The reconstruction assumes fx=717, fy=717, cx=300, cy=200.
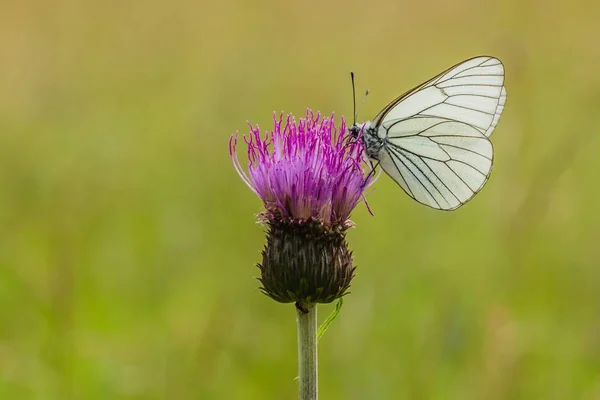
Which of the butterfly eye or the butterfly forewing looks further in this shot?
the butterfly forewing

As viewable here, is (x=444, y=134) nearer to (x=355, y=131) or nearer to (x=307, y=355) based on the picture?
(x=355, y=131)

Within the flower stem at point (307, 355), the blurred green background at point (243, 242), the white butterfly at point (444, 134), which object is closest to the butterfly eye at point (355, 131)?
the white butterfly at point (444, 134)

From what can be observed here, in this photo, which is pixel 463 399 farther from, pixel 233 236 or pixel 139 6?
pixel 139 6

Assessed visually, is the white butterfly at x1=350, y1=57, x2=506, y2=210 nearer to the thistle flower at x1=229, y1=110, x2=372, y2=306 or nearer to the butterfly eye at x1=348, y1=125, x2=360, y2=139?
the butterfly eye at x1=348, y1=125, x2=360, y2=139

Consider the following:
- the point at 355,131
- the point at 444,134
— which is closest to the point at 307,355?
the point at 355,131

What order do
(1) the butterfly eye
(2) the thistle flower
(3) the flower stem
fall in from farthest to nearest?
(1) the butterfly eye < (2) the thistle flower < (3) the flower stem

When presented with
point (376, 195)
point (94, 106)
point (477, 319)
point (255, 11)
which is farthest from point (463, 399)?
point (255, 11)

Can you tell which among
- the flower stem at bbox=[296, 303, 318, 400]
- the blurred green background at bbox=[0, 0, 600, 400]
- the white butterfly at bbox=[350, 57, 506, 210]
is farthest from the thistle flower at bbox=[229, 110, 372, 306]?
the blurred green background at bbox=[0, 0, 600, 400]

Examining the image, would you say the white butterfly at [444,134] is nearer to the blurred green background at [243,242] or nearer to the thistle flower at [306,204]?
the blurred green background at [243,242]
